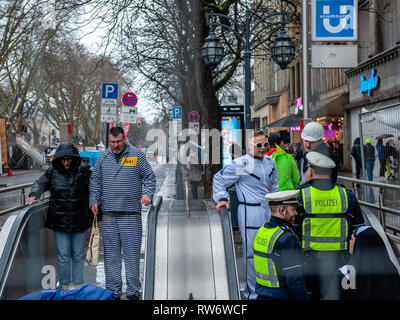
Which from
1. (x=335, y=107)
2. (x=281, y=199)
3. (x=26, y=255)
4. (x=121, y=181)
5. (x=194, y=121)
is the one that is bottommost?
(x=26, y=255)

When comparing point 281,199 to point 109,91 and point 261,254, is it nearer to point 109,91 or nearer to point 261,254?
point 261,254

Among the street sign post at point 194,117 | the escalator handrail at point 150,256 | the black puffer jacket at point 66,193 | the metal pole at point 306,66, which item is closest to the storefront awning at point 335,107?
the street sign post at point 194,117

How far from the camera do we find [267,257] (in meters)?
3.85

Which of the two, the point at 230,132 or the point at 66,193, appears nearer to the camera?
the point at 66,193

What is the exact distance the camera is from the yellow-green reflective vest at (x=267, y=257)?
151 inches

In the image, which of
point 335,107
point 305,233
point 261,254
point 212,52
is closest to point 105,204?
point 305,233

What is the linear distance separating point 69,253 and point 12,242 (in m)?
0.93

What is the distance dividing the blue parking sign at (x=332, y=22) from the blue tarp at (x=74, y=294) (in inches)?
319

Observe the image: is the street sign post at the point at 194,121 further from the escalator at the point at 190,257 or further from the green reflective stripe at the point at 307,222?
the green reflective stripe at the point at 307,222

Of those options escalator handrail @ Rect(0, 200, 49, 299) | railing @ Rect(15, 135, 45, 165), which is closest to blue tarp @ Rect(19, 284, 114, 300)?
escalator handrail @ Rect(0, 200, 49, 299)

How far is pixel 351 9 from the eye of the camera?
11016mm

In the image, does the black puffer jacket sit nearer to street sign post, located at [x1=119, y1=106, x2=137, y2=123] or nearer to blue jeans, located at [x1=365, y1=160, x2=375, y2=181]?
blue jeans, located at [x1=365, y1=160, x2=375, y2=181]

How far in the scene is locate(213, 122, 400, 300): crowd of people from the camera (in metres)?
3.81
